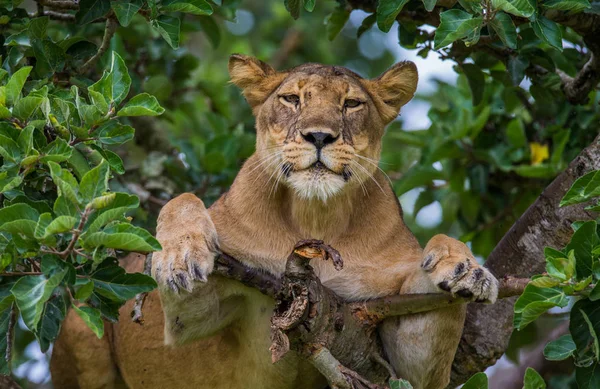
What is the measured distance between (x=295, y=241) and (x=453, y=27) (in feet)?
5.91

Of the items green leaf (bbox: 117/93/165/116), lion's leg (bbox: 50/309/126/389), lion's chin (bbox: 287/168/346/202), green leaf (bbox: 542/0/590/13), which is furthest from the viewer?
lion's leg (bbox: 50/309/126/389)

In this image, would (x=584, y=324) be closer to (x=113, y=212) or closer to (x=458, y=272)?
(x=458, y=272)

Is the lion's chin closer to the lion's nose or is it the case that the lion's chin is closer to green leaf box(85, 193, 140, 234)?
the lion's nose

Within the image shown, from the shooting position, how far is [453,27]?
5.63 m

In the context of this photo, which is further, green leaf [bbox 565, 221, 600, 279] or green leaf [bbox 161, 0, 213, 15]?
green leaf [bbox 161, 0, 213, 15]

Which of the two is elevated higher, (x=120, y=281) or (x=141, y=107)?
(x=141, y=107)

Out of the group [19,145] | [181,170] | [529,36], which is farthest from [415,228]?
[19,145]

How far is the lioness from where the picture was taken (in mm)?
6043

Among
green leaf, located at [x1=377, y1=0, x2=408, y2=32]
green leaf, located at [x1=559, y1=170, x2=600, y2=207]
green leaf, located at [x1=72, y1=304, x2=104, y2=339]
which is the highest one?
green leaf, located at [x1=377, y1=0, x2=408, y2=32]

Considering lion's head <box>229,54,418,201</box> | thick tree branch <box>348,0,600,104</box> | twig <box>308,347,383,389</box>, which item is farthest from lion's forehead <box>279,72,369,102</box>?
twig <box>308,347,383,389</box>

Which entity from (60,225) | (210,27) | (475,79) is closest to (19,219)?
(60,225)

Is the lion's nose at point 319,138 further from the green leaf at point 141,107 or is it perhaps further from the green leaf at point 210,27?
the green leaf at point 210,27

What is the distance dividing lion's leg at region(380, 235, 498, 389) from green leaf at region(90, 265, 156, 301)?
68.0 inches

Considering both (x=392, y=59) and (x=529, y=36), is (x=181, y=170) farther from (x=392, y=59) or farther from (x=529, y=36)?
(x=392, y=59)
